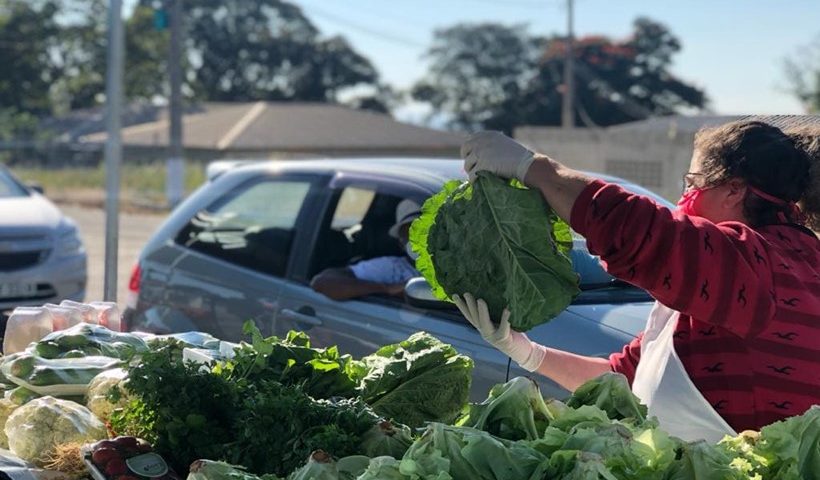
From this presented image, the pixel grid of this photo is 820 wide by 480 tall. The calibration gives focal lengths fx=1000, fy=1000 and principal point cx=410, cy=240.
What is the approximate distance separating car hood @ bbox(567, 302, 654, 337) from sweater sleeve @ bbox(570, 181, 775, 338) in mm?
1625

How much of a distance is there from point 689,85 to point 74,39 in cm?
3683

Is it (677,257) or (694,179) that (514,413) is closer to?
(677,257)

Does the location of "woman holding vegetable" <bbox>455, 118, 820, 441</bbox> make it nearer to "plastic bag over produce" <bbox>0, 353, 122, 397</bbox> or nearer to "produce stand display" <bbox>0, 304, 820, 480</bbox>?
"produce stand display" <bbox>0, 304, 820, 480</bbox>

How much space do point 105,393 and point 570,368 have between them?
55.5 inches

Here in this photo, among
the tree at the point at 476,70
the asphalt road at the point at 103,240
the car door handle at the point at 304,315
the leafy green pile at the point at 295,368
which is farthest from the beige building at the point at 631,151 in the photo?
the tree at the point at 476,70

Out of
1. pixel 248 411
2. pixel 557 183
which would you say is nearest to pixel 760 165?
pixel 557 183

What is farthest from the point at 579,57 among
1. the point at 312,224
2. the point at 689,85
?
the point at 312,224

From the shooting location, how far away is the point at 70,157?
4309 cm

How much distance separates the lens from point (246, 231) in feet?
18.5

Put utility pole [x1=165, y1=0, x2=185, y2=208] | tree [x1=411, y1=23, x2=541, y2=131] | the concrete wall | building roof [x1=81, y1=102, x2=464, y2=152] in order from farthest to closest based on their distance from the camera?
tree [x1=411, y1=23, x2=541, y2=131]
building roof [x1=81, y1=102, x2=464, y2=152]
the concrete wall
utility pole [x1=165, y1=0, x2=185, y2=208]

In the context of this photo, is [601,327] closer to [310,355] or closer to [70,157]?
[310,355]

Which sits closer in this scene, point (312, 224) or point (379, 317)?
point (379, 317)

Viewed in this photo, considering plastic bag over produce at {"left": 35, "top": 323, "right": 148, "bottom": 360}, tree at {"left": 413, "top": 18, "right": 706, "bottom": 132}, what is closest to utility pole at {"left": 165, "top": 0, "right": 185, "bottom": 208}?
plastic bag over produce at {"left": 35, "top": 323, "right": 148, "bottom": 360}

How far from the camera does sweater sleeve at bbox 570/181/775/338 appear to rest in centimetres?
229
